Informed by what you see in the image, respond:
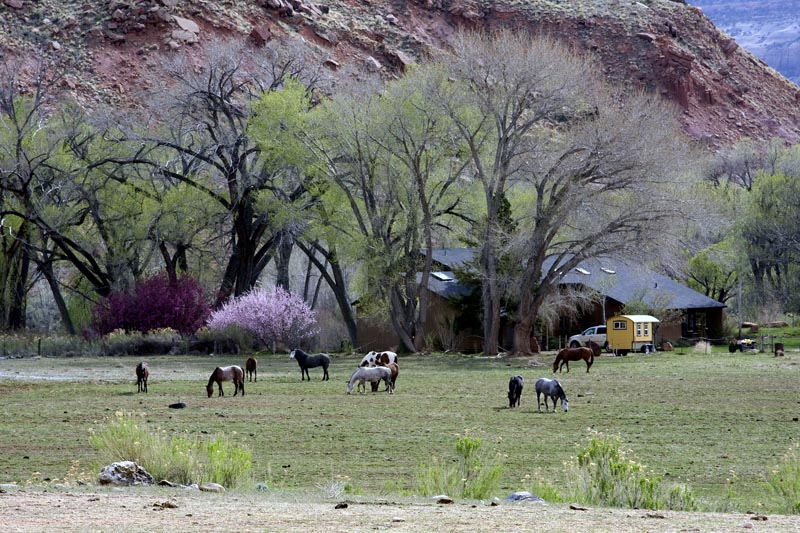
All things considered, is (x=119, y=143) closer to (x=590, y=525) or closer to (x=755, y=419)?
(x=755, y=419)

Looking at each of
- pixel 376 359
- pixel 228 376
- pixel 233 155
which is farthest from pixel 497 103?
pixel 228 376

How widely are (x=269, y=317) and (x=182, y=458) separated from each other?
3709 centimetres

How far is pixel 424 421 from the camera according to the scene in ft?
75.5

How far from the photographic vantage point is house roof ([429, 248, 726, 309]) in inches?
2251

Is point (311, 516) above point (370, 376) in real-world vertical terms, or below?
below

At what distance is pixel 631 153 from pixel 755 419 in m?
22.0

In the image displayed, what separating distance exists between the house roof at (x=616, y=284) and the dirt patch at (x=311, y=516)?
43073mm

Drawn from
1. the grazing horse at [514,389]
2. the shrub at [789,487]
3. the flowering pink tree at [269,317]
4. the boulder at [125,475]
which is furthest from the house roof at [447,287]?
A: the shrub at [789,487]

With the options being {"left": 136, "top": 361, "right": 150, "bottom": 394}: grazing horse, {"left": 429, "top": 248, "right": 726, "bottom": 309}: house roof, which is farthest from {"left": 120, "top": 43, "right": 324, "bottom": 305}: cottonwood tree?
{"left": 136, "top": 361, "right": 150, "bottom": 394}: grazing horse

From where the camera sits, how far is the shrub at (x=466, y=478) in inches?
524

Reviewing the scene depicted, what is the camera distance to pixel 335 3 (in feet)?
373

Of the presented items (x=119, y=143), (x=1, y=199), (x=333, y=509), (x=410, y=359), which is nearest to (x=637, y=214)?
(x=410, y=359)

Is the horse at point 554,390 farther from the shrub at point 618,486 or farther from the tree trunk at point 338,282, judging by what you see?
the tree trunk at point 338,282

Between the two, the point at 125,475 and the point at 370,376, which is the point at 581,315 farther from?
the point at 125,475
